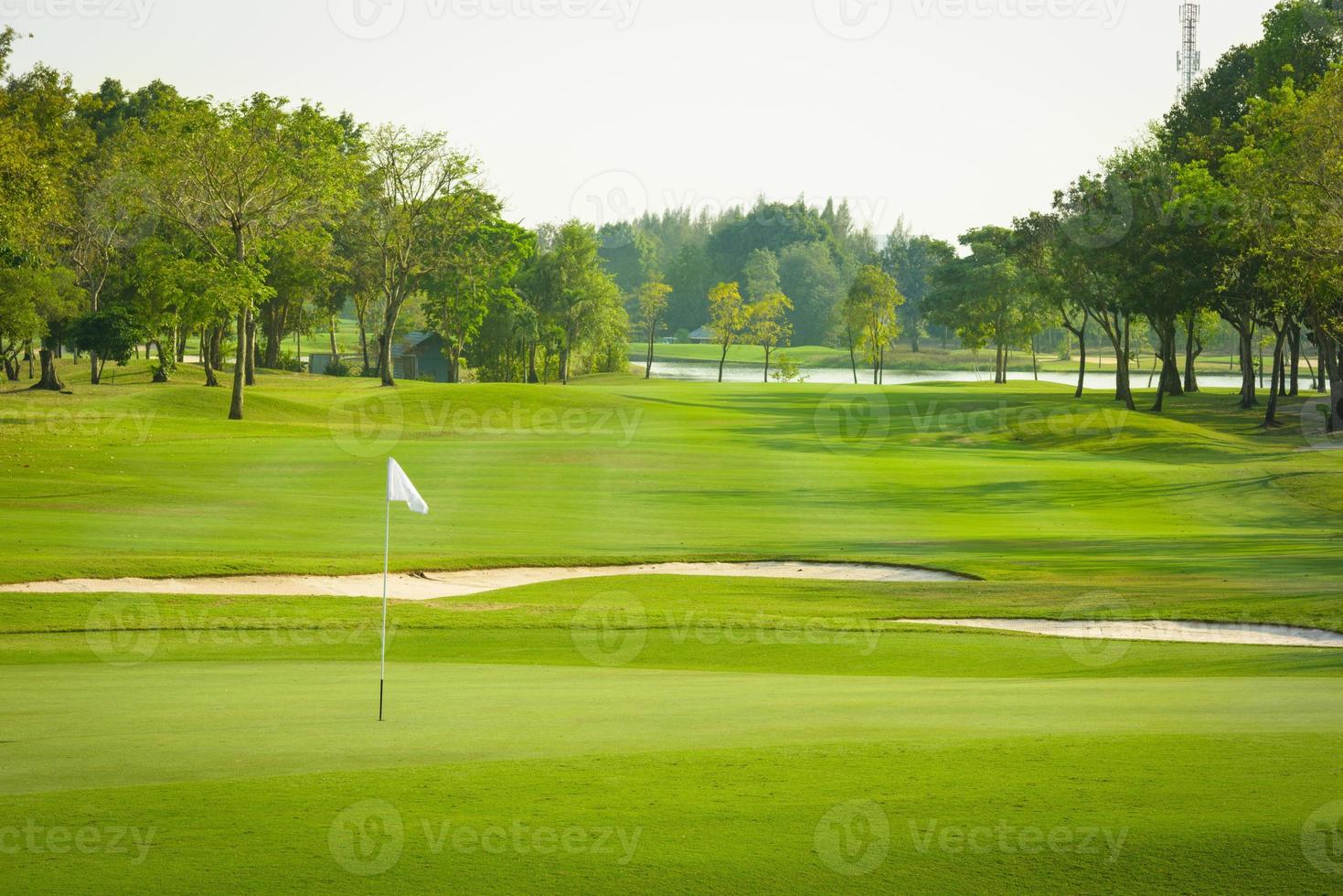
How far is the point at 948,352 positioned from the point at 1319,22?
4906 inches

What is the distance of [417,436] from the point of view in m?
53.5

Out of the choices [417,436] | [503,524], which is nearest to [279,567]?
[503,524]

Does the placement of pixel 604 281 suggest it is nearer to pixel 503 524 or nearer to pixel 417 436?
pixel 417 436
